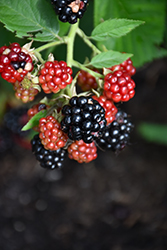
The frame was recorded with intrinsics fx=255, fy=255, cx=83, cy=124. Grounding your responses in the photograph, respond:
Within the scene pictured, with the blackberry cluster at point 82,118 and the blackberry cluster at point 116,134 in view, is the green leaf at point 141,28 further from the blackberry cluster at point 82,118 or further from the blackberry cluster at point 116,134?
the blackberry cluster at point 82,118

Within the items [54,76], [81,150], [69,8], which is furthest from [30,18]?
[81,150]

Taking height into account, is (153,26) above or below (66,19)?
below

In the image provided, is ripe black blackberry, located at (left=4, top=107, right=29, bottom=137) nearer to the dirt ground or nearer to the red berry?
the dirt ground

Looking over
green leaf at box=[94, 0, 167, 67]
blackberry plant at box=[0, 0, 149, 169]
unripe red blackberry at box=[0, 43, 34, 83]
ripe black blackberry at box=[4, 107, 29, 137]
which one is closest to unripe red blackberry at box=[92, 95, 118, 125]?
blackberry plant at box=[0, 0, 149, 169]

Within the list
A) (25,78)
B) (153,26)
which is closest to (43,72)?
(25,78)

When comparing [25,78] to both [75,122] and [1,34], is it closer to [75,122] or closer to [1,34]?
[75,122]

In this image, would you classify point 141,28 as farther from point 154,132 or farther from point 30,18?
point 154,132
